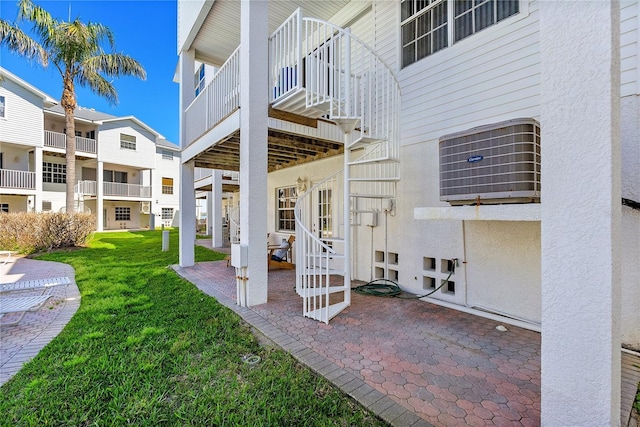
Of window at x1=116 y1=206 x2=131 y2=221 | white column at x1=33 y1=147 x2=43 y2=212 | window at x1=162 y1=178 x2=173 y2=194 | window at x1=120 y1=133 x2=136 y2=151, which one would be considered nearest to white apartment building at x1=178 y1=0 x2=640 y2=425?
white column at x1=33 y1=147 x2=43 y2=212

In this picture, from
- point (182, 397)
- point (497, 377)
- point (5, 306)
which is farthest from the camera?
point (5, 306)

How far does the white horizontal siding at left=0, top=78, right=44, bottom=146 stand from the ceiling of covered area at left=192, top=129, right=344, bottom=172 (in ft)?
53.1

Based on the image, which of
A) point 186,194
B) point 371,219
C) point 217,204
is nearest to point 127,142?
point 217,204

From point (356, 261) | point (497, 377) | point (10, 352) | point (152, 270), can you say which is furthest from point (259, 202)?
point (152, 270)

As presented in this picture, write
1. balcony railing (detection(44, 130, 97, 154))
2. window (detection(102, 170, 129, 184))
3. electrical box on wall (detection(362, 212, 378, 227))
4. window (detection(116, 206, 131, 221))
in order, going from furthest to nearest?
window (detection(116, 206, 131, 221)) < window (detection(102, 170, 129, 184)) < balcony railing (detection(44, 130, 97, 154)) < electrical box on wall (detection(362, 212, 378, 227))

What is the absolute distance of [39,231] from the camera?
11180mm

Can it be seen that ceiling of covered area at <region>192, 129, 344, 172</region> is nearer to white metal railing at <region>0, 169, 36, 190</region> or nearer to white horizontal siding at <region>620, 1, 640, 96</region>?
white horizontal siding at <region>620, 1, 640, 96</region>

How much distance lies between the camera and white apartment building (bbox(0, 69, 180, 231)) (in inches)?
661

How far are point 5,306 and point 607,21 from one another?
6979 millimetres

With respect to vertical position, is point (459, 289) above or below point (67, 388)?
above

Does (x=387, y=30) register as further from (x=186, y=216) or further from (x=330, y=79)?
(x=186, y=216)

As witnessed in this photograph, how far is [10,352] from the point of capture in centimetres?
336

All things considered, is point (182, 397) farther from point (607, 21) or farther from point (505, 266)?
point (505, 266)

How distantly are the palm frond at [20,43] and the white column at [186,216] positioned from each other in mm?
10530
